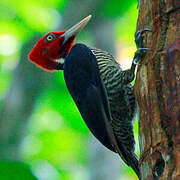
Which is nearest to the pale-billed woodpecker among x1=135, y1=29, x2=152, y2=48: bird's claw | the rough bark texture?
x1=135, y1=29, x2=152, y2=48: bird's claw

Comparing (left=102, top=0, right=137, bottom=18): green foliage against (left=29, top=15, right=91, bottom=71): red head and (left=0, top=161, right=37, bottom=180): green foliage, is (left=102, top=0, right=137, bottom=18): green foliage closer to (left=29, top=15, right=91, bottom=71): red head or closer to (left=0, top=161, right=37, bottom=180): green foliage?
(left=29, top=15, right=91, bottom=71): red head

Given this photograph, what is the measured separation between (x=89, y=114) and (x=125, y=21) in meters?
5.88

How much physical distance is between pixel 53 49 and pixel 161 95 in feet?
8.86

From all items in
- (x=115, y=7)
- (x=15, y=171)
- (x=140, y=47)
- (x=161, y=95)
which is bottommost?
(x=15, y=171)

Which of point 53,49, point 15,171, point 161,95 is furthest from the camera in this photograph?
point 53,49

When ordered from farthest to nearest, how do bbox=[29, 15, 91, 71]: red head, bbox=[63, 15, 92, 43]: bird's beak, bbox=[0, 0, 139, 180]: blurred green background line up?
bbox=[0, 0, 139, 180]: blurred green background → bbox=[29, 15, 91, 71]: red head → bbox=[63, 15, 92, 43]: bird's beak

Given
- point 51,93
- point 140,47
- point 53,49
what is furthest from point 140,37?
point 51,93

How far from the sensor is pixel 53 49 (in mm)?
5117

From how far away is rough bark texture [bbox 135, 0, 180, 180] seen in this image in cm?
248

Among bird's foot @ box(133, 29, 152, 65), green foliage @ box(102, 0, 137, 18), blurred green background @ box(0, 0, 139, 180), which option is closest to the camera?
bird's foot @ box(133, 29, 152, 65)

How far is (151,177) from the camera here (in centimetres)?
259

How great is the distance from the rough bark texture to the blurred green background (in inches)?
123

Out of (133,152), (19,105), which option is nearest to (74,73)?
(133,152)

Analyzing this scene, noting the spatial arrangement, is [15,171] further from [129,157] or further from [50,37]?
[50,37]
